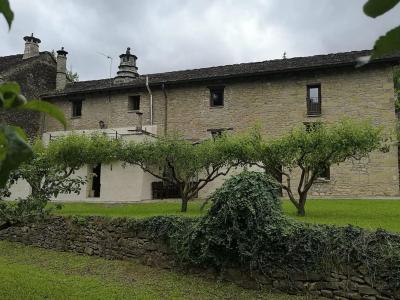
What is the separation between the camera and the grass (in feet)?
27.8

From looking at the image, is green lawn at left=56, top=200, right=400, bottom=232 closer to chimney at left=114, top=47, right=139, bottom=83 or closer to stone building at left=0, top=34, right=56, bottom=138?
chimney at left=114, top=47, right=139, bottom=83

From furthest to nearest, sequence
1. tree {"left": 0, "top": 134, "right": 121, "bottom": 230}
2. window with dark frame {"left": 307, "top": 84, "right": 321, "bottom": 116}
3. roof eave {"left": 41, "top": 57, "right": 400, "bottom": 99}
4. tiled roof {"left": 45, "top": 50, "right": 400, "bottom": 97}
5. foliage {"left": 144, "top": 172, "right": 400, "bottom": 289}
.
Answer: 1. window with dark frame {"left": 307, "top": 84, "right": 321, "bottom": 116}
2. tiled roof {"left": 45, "top": 50, "right": 400, "bottom": 97}
3. roof eave {"left": 41, "top": 57, "right": 400, "bottom": 99}
4. foliage {"left": 144, "top": 172, "right": 400, "bottom": 289}
5. tree {"left": 0, "top": 134, "right": 121, "bottom": 230}

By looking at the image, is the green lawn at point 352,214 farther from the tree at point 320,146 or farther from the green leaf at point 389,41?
the green leaf at point 389,41

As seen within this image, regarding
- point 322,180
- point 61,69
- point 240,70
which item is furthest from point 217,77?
point 61,69

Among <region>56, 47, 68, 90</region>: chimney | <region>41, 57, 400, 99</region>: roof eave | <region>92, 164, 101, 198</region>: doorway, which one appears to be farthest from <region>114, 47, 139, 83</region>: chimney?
<region>92, 164, 101, 198</region>: doorway

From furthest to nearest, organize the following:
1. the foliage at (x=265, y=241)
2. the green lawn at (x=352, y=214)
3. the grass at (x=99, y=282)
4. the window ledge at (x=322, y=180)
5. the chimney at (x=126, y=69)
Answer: the chimney at (x=126, y=69), the window ledge at (x=322, y=180), the green lawn at (x=352, y=214), the grass at (x=99, y=282), the foliage at (x=265, y=241)

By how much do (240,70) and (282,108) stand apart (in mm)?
3301

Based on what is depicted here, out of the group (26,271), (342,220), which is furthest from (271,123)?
(26,271)

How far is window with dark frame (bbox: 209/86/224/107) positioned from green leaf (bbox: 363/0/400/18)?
23.2 metres

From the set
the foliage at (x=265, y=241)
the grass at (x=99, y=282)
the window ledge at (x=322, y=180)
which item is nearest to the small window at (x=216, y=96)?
the window ledge at (x=322, y=180)

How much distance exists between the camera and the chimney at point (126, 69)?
27.6m

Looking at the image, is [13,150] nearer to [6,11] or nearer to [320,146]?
[6,11]

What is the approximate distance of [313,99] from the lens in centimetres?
2219

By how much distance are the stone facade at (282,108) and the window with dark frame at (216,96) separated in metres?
0.26
